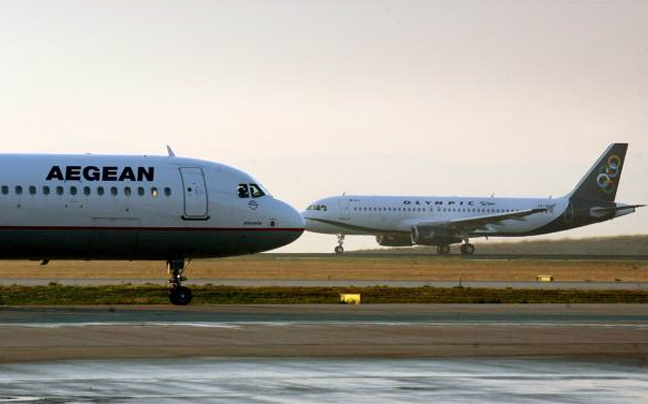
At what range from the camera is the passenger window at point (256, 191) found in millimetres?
41031

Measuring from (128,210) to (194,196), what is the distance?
206cm

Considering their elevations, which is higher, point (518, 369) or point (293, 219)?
point (293, 219)

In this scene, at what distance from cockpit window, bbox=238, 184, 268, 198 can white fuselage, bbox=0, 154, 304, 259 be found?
3 cm

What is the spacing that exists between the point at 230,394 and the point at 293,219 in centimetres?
2473

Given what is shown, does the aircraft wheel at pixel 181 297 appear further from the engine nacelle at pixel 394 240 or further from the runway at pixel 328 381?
the engine nacelle at pixel 394 240

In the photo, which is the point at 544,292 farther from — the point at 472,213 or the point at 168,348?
the point at 472,213

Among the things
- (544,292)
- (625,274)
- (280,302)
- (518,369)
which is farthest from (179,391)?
(625,274)

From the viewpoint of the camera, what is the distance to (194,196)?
1564 inches

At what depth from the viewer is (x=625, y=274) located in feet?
252

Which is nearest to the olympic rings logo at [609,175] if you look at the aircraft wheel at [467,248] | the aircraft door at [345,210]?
the aircraft wheel at [467,248]

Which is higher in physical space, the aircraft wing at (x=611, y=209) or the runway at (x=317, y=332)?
the aircraft wing at (x=611, y=209)

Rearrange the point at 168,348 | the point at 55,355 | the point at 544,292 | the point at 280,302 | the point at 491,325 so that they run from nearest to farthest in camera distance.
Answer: the point at 55,355
the point at 168,348
the point at 491,325
the point at 280,302
the point at 544,292

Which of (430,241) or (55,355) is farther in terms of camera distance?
(430,241)

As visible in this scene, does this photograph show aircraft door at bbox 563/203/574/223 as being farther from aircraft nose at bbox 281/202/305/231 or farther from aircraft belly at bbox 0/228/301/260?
aircraft belly at bbox 0/228/301/260
